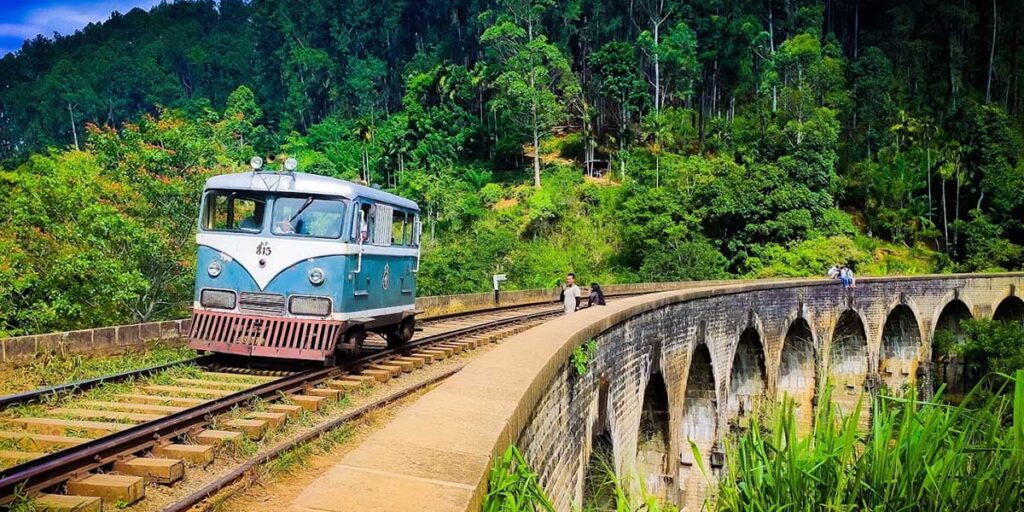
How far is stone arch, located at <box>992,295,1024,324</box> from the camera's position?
31631 mm

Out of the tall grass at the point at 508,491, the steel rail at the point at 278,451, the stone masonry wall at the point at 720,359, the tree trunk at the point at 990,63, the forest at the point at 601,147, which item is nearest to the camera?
the tall grass at the point at 508,491

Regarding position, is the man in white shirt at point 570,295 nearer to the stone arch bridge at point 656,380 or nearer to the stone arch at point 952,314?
the stone arch bridge at point 656,380

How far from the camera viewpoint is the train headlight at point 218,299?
25.7ft

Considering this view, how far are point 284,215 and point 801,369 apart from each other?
1733cm

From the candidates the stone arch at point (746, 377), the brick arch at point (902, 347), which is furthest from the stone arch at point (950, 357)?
the stone arch at point (746, 377)

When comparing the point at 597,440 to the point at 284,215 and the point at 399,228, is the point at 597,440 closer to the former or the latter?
the point at 399,228

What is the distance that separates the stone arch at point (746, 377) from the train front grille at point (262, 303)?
1340 cm

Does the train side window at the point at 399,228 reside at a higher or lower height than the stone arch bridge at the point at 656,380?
higher

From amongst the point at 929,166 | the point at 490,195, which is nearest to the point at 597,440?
the point at 490,195

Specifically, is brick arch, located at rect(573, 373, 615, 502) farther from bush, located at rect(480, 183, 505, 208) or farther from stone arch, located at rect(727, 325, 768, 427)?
bush, located at rect(480, 183, 505, 208)

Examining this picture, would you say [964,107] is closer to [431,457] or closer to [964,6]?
[964,6]

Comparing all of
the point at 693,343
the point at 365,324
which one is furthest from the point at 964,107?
the point at 365,324

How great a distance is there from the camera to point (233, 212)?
8.21 meters

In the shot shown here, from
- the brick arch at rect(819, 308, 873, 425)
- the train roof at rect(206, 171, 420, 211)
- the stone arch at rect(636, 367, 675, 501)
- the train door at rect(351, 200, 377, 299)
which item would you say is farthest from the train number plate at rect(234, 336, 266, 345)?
the brick arch at rect(819, 308, 873, 425)
